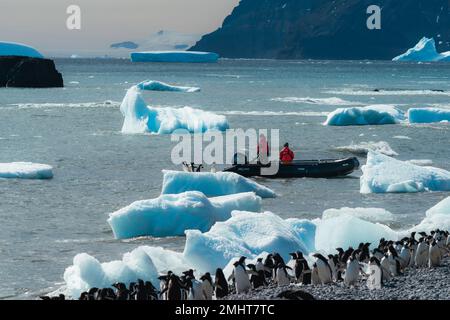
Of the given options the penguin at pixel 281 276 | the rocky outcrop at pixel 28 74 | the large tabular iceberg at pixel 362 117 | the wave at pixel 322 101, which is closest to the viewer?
the penguin at pixel 281 276

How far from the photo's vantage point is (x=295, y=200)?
29.8 meters

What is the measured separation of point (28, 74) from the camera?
104000 mm

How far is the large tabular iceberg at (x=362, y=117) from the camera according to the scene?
5766cm

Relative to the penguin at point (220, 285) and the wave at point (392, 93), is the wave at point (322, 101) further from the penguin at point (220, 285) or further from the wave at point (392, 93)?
the penguin at point (220, 285)

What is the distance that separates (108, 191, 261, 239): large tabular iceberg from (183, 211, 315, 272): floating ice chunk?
1974 mm

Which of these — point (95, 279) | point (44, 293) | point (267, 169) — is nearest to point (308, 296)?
point (95, 279)

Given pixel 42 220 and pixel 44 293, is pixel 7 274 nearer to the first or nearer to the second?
pixel 44 293

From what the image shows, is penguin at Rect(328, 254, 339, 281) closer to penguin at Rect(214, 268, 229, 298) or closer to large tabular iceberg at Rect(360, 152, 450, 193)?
penguin at Rect(214, 268, 229, 298)

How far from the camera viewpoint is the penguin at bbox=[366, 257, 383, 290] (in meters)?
16.9

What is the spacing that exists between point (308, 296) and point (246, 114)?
5510 centimetres

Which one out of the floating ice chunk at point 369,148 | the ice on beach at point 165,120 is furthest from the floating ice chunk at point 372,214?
the ice on beach at point 165,120

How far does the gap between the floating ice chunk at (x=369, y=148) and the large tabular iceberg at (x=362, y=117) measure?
1171 cm

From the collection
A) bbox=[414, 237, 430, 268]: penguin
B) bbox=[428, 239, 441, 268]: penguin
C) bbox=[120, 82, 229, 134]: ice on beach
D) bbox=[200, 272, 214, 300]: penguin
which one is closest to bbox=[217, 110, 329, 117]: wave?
bbox=[120, 82, 229, 134]: ice on beach

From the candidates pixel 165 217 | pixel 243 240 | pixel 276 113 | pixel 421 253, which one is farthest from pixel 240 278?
pixel 276 113
